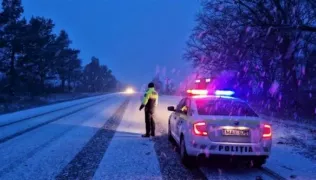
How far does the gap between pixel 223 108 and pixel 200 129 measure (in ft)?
3.54

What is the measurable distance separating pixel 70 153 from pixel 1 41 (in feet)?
104

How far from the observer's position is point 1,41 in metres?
36.9

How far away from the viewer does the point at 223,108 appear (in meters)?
8.29

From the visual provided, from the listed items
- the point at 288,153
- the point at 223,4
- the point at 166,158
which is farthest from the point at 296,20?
the point at 166,158

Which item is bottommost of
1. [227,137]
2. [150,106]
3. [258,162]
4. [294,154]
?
[294,154]

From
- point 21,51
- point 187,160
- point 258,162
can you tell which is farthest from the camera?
point 21,51

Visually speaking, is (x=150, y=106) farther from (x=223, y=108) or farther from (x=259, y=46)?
(x=259, y=46)

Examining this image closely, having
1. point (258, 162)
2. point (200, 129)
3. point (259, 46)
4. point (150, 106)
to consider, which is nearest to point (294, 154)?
point (258, 162)

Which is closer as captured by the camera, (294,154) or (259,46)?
(294,154)

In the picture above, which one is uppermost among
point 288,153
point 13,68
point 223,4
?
point 223,4

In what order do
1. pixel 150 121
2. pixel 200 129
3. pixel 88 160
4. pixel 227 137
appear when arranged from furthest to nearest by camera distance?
pixel 150 121, pixel 88 160, pixel 200 129, pixel 227 137

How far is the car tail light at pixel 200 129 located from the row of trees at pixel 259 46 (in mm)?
9288

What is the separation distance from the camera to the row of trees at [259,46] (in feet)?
64.2

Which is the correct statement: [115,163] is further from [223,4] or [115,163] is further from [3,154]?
[223,4]
